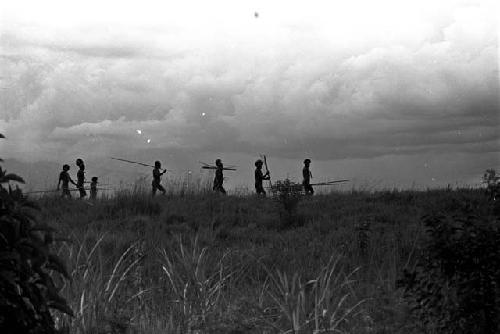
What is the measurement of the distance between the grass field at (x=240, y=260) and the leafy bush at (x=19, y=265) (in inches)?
17.8

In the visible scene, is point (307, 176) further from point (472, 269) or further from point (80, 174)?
point (472, 269)

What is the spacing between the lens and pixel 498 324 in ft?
16.7

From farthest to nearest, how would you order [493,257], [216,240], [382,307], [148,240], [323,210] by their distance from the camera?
[323,210] → [216,240] → [148,240] → [382,307] → [493,257]

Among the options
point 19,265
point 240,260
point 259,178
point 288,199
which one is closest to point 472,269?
point 19,265

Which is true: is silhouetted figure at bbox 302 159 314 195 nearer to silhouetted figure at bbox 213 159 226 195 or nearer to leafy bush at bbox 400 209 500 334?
silhouetted figure at bbox 213 159 226 195

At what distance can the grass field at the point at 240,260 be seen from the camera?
588 centimetres

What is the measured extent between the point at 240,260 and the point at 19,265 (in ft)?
20.2

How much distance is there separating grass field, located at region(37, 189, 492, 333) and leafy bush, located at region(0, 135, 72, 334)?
45 centimetres

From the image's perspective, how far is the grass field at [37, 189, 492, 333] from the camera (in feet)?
19.3

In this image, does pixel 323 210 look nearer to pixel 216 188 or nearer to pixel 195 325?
pixel 216 188

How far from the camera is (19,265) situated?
2.80m

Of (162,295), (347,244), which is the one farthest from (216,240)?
(162,295)

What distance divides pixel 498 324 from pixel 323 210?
1053 centimetres

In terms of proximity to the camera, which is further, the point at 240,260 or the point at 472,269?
the point at 240,260
